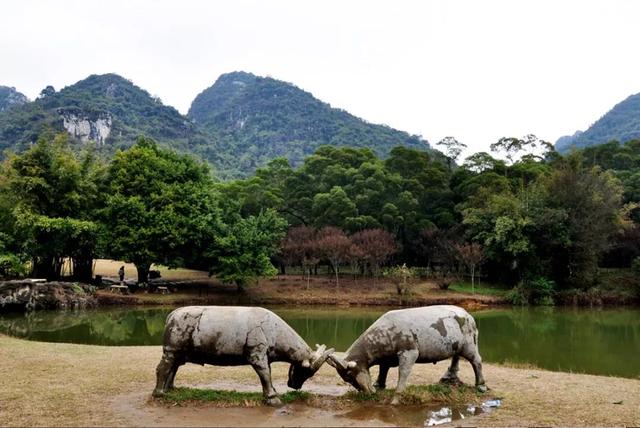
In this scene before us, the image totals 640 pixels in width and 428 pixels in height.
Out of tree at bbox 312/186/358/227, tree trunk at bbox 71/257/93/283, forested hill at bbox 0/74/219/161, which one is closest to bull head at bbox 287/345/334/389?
tree trunk at bbox 71/257/93/283

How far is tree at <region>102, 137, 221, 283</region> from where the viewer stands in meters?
37.2

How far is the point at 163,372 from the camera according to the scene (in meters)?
11.2

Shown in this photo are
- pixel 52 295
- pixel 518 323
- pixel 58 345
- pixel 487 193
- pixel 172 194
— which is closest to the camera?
pixel 58 345

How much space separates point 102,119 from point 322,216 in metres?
86.2

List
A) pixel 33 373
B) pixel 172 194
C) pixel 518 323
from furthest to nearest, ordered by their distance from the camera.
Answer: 1. pixel 172 194
2. pixel 518 323
3. pixel 33 373

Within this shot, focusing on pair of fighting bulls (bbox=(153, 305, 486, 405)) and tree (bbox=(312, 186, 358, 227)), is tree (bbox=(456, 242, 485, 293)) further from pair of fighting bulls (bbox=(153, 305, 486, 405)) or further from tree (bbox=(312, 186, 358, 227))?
pair of fighting bulls (bbox=(153, 305, 486, 405))

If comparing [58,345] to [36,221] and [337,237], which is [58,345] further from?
[337,237]

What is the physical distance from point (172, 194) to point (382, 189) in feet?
64.3

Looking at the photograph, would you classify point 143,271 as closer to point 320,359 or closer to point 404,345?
point 320,359

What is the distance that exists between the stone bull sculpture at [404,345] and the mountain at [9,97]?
200 meters

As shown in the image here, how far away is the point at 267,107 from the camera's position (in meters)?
168

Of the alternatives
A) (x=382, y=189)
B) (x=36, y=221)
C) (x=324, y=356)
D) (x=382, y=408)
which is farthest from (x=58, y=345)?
(x=382, y=189)

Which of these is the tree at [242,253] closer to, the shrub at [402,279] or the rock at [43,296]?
the rock at [43,296]

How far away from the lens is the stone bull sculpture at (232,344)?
36.6ft
